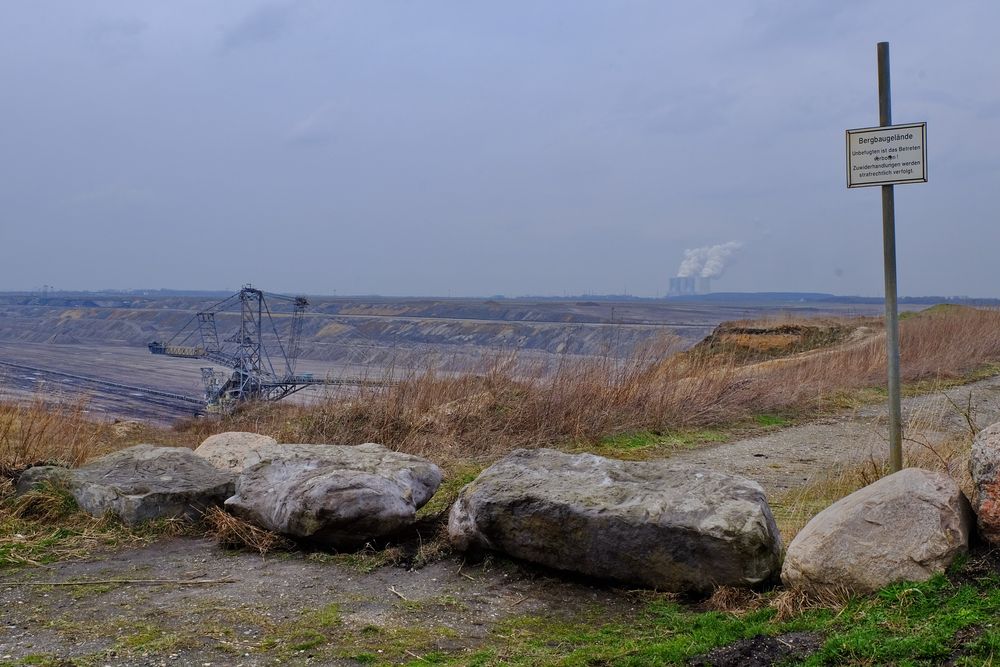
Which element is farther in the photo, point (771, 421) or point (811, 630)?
point (771, 421)

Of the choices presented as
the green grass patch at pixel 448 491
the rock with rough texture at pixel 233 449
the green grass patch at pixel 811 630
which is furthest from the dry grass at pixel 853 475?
the rock with rough texture at pixel 233 449

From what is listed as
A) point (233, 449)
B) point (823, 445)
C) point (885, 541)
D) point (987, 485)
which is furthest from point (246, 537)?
point (823, 445)

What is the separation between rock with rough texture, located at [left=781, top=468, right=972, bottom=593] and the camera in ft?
13.1

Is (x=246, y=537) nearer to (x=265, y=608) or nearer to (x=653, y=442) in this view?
(x=265, y=608)

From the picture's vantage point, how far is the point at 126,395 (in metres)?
31.8

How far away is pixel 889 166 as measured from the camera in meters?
5.08

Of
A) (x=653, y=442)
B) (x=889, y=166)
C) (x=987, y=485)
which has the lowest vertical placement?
(x=653, y=442)

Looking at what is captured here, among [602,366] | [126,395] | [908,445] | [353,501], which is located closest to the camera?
[353,501]

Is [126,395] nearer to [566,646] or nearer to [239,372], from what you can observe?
[239,372]

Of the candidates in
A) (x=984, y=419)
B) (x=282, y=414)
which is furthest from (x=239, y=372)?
(x=984, y=419)

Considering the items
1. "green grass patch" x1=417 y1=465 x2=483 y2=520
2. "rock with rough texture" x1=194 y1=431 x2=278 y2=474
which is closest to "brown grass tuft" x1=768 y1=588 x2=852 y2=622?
"green grass patch" x1=417 y1=465 x2=483 y2=520

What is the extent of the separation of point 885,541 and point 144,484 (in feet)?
16.3

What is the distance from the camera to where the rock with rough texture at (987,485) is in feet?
13.4

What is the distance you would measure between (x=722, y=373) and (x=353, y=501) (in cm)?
775
